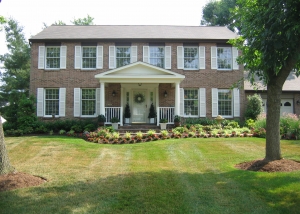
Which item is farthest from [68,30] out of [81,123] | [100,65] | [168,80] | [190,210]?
[190,210]

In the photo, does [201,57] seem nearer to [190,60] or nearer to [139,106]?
[190,60]

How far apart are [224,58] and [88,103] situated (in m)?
9.46

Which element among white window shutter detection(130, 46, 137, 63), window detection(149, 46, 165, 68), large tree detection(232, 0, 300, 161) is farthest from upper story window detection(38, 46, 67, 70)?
large tree detection(232, 0, 300, 161)

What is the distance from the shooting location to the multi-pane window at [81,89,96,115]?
1745 centimetres

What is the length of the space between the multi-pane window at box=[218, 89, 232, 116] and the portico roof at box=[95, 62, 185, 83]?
3737mm

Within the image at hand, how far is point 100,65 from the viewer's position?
57.4ft

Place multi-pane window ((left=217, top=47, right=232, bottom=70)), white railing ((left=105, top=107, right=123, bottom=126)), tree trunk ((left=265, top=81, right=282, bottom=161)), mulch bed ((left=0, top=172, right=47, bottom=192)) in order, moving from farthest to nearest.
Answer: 1. multi-pane window ((left=217, top=47, right=232, bottom=70))
2. white railing ((left=105, top=107, right=123, bottom=126))
3. tree trunk ((left=265, top=81, right=282, bottom=161))
4. mulch bed ((left=0, top=172, right=47, bottom=192))

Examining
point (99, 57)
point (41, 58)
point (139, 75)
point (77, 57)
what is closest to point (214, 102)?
point (139, 75)

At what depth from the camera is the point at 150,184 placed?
5797 mm

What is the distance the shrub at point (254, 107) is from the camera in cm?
1695

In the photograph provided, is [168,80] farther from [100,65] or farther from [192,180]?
[192,180]

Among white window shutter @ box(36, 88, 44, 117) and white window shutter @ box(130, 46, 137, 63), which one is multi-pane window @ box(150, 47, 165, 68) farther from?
white window shutter @ box(36, 88, 44, 117)

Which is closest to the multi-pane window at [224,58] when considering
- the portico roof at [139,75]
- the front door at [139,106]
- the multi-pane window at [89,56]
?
the portico roof at [139,75]

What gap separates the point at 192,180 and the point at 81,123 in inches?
432
